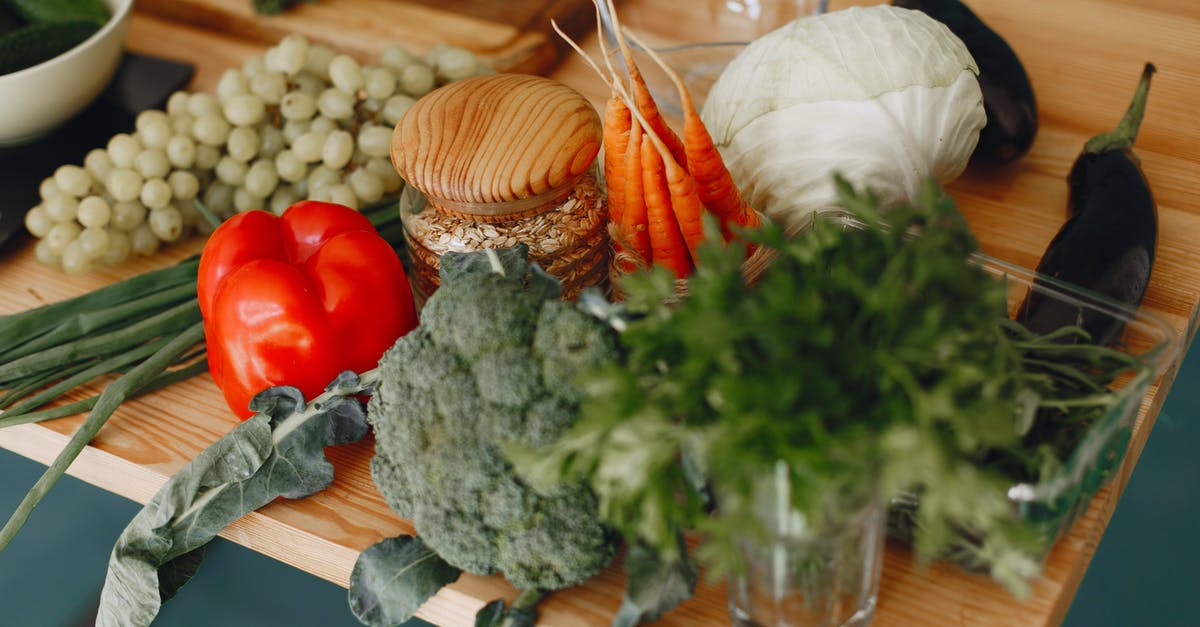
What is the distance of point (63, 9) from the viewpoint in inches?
44.4

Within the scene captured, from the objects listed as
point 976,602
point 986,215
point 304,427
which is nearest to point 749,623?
point 976,602

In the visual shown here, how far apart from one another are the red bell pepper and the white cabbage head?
0.37 m

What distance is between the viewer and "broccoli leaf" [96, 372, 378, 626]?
2.39 feet

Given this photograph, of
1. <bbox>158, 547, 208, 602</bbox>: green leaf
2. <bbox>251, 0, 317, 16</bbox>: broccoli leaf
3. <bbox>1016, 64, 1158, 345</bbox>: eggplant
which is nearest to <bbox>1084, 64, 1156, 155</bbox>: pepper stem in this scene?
<bbox>1016, 64, 1158, 345</bbox>: eggplant

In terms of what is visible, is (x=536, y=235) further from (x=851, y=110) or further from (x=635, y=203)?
(x=851, y=110)

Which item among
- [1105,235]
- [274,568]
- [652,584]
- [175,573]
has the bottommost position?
[274,568]

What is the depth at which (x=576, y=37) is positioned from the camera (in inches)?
50.1

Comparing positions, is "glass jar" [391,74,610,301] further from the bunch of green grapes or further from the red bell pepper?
the bunch of green grapes

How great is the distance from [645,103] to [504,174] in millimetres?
137

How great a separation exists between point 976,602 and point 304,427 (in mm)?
514

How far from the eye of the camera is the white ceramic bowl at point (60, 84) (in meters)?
1.03

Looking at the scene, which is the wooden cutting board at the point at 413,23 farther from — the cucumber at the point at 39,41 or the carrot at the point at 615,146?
the carrot at the point at 615,146

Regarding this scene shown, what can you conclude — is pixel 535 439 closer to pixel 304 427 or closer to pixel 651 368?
pixel 651 368

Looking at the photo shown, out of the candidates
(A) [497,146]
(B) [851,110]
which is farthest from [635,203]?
(B) [851,110]
